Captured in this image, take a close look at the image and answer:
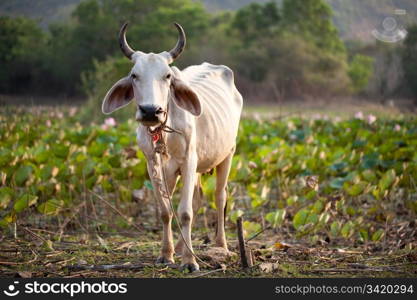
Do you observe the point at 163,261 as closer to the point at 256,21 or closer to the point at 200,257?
the point at 200,257

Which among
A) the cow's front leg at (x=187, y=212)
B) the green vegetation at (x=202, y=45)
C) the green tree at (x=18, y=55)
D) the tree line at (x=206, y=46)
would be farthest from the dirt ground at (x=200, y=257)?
the green vegetation at (x=202, y=45)

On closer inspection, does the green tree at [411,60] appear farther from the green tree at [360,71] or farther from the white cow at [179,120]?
the green tree at [360,71]

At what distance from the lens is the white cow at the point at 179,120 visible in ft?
14.7

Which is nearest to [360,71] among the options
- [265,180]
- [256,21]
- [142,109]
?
[256,21]

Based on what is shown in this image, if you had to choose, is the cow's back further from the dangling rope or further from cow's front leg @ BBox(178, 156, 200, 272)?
the dangling rope

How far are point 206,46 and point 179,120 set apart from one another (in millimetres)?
31882

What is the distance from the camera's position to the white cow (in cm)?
448

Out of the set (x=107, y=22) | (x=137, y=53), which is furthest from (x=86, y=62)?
(x=137, y=53)

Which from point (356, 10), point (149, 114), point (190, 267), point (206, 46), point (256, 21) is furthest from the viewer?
point (256, 21)

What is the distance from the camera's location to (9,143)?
871cm

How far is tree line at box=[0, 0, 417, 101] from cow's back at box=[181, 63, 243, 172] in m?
15.1

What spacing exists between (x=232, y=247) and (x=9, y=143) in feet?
13.4

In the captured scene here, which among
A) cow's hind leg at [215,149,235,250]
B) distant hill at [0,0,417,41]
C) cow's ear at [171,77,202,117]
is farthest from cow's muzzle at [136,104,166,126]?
distant hill at [0,0,417,41]

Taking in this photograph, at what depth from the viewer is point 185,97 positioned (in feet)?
15.7
